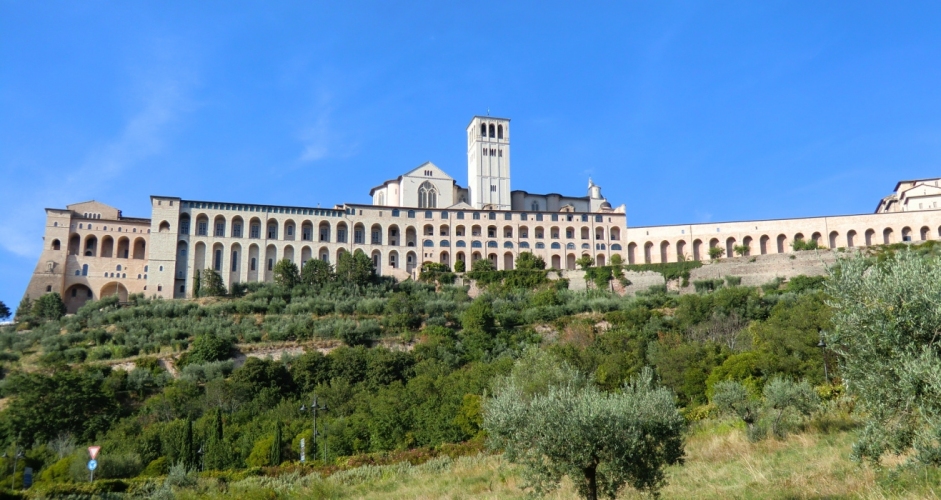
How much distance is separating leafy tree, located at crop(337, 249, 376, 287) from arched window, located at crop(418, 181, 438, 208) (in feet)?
50.2

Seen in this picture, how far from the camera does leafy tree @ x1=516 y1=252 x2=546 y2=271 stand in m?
74.6

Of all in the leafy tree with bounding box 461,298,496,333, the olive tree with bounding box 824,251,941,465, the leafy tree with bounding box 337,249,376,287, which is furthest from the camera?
the leafy tree with bounding box 337,249,376,287

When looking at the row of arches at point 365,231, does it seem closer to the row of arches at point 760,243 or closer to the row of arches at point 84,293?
the row of arches at point 760,243

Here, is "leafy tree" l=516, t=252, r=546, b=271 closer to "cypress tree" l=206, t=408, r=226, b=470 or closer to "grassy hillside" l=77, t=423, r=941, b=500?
"cypress tree" l=206, t=408, r=226, b=470

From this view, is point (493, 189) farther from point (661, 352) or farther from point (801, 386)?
point (801, 386)

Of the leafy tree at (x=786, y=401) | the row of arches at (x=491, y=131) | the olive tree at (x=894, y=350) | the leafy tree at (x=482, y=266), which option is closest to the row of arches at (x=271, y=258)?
the leafy tree at (x=482, y=266)

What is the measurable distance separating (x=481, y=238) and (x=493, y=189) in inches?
320

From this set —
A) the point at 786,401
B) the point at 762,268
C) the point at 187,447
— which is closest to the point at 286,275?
the point at 187,447

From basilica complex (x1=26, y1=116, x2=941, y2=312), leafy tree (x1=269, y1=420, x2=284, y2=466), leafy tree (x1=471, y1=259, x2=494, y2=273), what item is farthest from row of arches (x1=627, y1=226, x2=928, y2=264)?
leafy tree (x1=269, y1=420, x2=284, y2=466)

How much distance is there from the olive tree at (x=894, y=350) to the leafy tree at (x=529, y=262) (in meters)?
62.2

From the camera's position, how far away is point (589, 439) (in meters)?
13.3

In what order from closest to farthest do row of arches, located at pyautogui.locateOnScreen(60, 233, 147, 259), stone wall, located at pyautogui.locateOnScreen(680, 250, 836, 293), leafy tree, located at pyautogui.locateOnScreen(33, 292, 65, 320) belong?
1. leafy tree, located at pyautogui.locateOnScreen(33, 292, 65, 320)
2. stone wall, located at pyautogui.locateOnScreen(680, 250, 836, 293)
3. row of arches, located at pyautogui.locateOnScreen(60, 233, 147, 259)

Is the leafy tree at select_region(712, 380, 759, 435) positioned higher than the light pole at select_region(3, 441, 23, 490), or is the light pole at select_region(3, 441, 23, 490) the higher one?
the leafy tree at select_region(712, 380, 759, 435)

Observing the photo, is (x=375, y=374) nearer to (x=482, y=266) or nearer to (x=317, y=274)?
(x=317, y=274)
